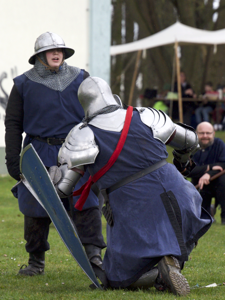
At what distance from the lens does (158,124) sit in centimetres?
362

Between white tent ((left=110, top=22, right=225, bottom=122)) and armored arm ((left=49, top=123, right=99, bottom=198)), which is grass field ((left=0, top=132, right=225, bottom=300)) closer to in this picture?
armored arm ((left=49, top=123, right=99, bottom=198))

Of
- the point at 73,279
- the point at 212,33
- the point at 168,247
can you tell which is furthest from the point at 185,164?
the point at 212,33

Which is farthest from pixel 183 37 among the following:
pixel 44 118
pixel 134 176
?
pixel 134 176

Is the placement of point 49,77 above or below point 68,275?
above

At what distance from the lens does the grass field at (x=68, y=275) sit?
358cm

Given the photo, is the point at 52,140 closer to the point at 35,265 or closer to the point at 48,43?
the point at 48,43

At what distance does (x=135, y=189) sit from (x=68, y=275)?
3.92ft

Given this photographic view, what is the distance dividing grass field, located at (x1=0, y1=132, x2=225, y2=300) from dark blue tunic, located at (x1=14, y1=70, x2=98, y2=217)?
53cm

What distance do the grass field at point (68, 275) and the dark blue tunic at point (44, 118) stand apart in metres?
0.53

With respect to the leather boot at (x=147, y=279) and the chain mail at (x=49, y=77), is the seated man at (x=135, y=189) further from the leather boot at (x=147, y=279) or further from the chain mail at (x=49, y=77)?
the chain mail at (x=49, y=77)

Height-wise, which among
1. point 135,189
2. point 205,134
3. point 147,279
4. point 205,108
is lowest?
point 205,108

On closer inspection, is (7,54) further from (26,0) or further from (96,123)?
(96,123)

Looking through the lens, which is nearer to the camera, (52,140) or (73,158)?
(73,158)

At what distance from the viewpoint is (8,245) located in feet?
18.4
